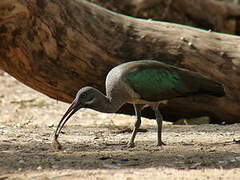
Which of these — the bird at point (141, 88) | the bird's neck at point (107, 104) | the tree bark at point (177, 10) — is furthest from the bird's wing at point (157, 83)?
A: the tree bark at point (177, 10)

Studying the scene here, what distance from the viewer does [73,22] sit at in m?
7.92

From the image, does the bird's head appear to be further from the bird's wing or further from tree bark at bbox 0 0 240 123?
tree bark at bbox 0 0 240 123

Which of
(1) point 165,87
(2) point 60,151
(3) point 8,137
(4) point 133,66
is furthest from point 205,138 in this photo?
(3) point 8,137

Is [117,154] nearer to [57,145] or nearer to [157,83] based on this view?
[57,145]

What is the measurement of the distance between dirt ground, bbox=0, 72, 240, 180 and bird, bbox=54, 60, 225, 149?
1.27 feet

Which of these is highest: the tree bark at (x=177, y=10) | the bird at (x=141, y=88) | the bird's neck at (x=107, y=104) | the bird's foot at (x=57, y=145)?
the bird at (x=141, y=88)

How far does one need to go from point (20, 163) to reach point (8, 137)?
1770mm

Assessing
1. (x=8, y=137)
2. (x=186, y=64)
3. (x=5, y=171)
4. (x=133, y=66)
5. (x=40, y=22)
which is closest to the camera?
(x=5, y=171)

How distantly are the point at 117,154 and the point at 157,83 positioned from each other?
1.23 m

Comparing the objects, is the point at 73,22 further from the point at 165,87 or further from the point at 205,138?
the point at 205,138

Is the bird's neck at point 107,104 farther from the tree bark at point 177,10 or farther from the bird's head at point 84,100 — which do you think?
the tree bark at point 177,10

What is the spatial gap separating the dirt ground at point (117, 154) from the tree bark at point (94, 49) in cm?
78

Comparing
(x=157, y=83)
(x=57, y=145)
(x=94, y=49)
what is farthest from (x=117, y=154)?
(x=94, y=49)

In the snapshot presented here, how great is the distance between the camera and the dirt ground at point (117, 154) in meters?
4.53
